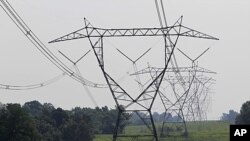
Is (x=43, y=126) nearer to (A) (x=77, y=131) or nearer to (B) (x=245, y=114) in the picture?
(A) (x=77, y=131)

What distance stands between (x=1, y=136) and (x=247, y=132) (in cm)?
7659

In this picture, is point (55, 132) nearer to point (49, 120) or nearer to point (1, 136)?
point (49, 120)

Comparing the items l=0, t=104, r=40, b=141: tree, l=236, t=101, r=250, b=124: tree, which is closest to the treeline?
l=0, t=104, r=40, b=141: tree

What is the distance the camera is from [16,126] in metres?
A: 95.2

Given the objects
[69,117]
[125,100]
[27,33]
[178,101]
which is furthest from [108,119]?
[27,33]

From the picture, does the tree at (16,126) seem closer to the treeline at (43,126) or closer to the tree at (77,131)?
the treeline at (43,126)

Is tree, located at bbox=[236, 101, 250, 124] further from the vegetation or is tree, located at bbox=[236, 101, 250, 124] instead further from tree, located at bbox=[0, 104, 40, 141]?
tree, located at bbox=[0, 104, 40, 141]

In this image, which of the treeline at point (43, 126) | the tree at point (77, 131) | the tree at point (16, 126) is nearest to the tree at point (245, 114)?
the treeline at point (43, 126)

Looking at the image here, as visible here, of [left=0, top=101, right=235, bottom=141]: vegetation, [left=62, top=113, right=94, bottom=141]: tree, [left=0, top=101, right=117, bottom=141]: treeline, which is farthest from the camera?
[left=62, top=113, right=94, bottom=141]: tree

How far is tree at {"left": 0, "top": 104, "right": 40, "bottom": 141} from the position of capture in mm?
93875

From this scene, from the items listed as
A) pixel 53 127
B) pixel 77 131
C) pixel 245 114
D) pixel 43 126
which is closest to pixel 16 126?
pixel 43 126

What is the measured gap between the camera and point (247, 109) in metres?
147

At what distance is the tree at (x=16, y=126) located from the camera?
93875 millimetres

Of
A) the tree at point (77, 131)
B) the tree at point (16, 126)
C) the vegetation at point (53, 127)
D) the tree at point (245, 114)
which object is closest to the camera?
the tree at point (16, 126)
